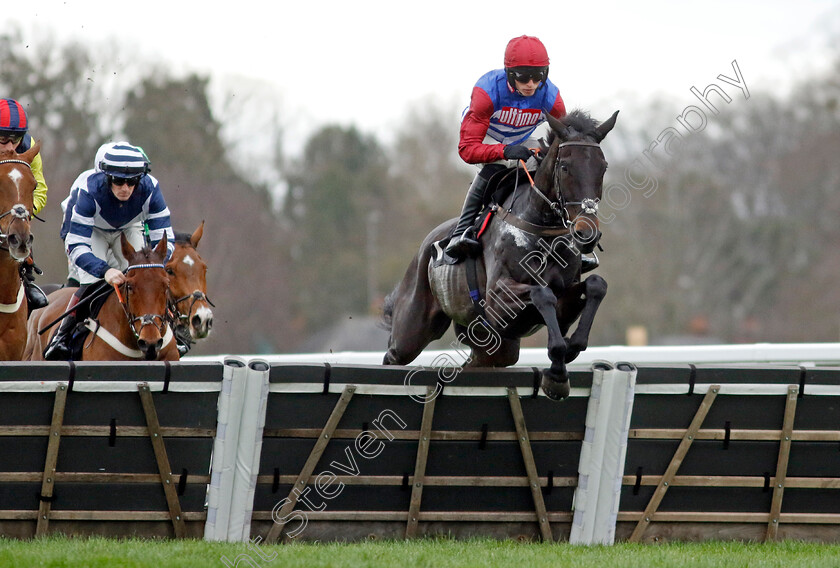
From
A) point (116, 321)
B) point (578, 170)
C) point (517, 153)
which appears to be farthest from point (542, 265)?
point (116, 321)

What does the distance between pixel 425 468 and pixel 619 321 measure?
31.9 meters

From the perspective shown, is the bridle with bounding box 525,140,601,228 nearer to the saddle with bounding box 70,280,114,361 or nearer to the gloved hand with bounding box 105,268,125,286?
the gloved hand with bounding box 105,268,125,286

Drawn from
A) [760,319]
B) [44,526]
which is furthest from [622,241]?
[44,526]

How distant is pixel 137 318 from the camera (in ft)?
21.2

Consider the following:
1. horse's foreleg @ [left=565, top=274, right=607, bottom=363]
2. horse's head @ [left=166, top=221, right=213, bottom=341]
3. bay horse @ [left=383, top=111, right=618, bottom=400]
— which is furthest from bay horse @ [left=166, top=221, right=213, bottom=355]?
horse's foreleg @ [left=565, top=274, right=607, bottom=363]

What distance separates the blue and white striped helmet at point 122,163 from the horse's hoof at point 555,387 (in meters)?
2.89

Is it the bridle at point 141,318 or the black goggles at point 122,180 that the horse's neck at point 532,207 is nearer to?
the bridle at point 141,318

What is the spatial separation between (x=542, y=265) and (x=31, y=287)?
3.36 meters

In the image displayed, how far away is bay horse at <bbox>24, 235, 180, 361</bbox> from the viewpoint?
6445 millimetres

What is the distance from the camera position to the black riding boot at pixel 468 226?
6984 millimetres

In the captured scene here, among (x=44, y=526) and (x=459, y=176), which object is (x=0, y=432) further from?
(x=459, y=176)

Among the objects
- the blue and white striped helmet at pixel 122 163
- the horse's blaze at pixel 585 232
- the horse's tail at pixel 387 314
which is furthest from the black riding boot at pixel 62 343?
the horse's blaze at pixel 585 232

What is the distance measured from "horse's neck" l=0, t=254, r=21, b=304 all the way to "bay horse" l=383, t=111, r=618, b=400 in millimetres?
2658

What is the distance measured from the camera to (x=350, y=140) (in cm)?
4319
